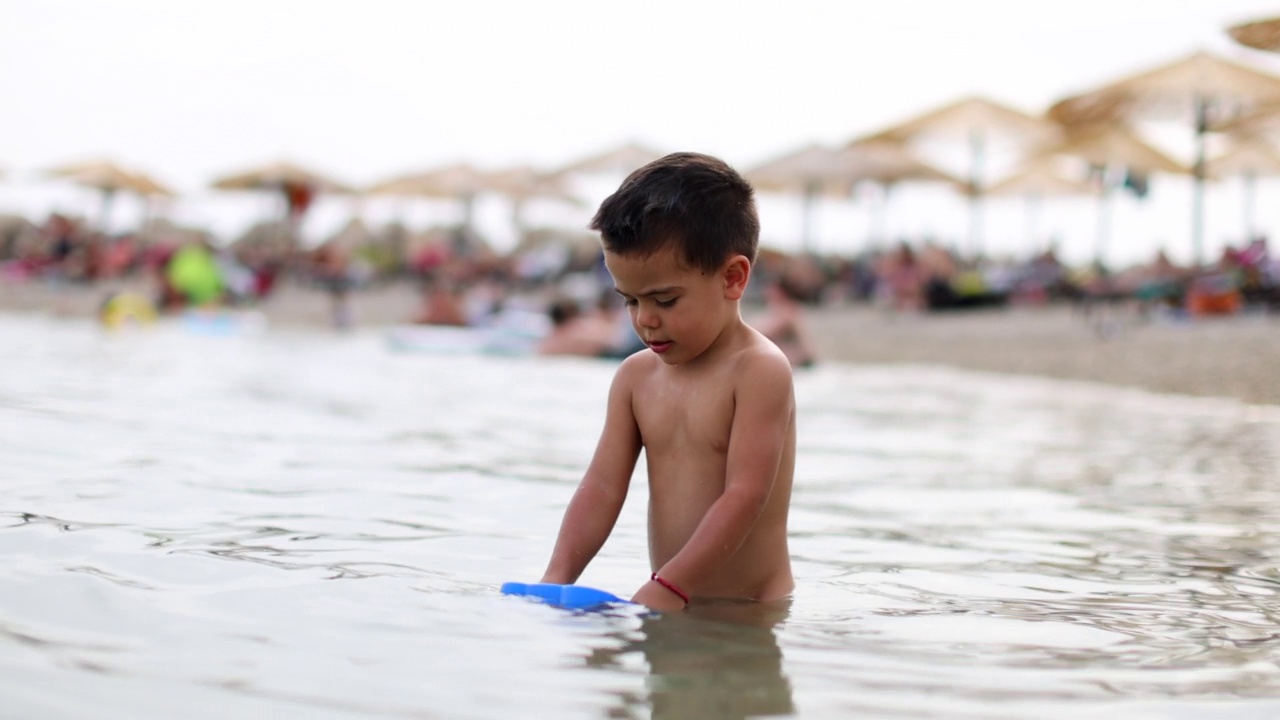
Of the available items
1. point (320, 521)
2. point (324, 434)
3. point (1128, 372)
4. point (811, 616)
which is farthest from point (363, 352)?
point (811, 616)

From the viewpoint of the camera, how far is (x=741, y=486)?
2.82m

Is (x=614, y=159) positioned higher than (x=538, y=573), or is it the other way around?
(x=614, y=159)

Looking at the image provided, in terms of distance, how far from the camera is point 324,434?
6.53 meters

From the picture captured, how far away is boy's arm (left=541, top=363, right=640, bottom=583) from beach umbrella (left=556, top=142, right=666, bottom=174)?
77.4 ft

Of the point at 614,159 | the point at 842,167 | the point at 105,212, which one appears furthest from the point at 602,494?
the point at 105,212

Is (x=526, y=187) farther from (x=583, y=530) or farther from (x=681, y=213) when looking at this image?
(x=681, y=213)

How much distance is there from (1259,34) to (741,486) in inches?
309

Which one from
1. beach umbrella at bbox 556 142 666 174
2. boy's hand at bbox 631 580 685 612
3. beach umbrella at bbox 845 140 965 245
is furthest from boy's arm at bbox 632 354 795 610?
beach umbrella at bbox 556 142 666 174

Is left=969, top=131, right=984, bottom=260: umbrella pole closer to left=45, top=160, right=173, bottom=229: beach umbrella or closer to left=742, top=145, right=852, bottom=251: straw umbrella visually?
left=742, top=145, right=852, bottom=251: straw umbrella

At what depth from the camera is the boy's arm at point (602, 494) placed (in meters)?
3.06

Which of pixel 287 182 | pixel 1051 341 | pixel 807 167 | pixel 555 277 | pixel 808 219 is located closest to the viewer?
pixel 1051 341

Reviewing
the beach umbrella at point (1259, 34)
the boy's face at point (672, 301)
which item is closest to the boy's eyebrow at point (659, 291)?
the boy's face at point (672, 301)

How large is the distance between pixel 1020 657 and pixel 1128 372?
35.6 feet

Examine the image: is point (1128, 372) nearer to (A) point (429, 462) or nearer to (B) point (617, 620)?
(A) point (429, 462)
